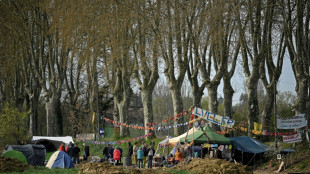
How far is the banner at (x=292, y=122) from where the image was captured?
2472cm

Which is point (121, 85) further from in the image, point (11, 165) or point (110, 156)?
point (11, 165)

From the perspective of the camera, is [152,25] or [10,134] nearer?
[152,25]

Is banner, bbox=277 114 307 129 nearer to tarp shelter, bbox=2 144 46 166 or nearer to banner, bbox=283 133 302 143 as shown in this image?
banner, bbox=283 133 302 143

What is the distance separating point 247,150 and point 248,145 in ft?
2.29

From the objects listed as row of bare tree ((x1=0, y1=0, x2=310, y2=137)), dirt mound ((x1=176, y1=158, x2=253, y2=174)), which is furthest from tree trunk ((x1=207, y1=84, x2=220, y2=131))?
dirt mound ((x1=176, y1=158, x2=253, y2=174))

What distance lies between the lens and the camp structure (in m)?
26.4

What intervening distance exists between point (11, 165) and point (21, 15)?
2170 centimetres

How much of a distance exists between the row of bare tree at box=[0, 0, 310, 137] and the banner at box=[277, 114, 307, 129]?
2725mm

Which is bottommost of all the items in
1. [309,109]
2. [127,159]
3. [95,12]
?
[127,159]

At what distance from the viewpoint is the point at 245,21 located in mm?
28594

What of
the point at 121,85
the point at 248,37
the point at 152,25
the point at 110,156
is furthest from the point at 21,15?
the point at 248,37

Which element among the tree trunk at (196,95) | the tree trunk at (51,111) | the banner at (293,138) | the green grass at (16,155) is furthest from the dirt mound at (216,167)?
the tree trunk at (51,111)

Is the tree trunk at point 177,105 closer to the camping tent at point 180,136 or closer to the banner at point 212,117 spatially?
the camping tent at point 180,136

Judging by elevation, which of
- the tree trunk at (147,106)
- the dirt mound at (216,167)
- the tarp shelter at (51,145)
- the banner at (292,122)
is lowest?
the dirt mound at (216,167)
